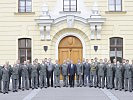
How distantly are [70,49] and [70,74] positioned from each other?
12.7 ft

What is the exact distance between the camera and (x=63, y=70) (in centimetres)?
2569

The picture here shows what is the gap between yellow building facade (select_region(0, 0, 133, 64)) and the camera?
28.5 metres

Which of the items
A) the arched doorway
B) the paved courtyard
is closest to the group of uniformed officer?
the paved courtyard

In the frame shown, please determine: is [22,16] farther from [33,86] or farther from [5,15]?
[33,86]

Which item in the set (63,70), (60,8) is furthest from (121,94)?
(60,8)

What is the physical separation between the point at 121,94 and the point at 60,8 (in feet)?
29.9

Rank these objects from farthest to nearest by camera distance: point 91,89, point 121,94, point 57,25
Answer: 1. point 57,25
2. point 91,89
3. point 121,94

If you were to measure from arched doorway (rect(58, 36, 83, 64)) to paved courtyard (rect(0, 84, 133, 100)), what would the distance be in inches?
200

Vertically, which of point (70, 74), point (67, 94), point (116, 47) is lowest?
→ point (67, 94)

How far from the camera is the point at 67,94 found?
21.7 meters

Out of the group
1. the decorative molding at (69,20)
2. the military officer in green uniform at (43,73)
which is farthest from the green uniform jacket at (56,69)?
the decorative molding at (69,20)

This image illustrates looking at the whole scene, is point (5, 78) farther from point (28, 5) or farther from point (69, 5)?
point (69, 5)

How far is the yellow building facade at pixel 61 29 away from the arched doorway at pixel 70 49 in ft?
0.74

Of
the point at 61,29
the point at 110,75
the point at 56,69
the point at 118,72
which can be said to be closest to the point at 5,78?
the point at 56,69
